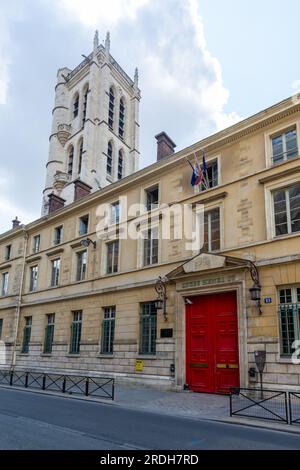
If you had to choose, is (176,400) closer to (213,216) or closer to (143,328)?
(143,328)

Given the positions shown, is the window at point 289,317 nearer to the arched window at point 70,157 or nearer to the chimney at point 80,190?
the chimney at point 80,190

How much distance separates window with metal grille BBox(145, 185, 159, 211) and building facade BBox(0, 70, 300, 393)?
50 mm

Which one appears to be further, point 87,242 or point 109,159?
point 109,159

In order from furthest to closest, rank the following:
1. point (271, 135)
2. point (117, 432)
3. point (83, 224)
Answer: point (83, 224)
point (271, 135)
point (117, 432)

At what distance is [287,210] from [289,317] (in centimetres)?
344

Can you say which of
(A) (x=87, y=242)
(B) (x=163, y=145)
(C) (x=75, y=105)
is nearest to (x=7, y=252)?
→ (A) (x=87, y=242)

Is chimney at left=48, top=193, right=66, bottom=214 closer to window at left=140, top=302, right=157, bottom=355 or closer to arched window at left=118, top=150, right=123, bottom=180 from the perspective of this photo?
window at left=140, top=302, right=157, bottom=355

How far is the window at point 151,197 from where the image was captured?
680 inches

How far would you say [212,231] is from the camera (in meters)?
14.3

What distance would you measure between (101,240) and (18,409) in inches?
409

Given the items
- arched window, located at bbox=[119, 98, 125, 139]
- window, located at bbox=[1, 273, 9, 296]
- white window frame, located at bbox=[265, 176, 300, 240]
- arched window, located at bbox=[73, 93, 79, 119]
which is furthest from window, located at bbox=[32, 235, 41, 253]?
arched window, located at bbox=[119, 98, 125, 139]

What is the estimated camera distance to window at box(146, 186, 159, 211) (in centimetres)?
1727

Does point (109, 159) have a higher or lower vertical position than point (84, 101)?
lower

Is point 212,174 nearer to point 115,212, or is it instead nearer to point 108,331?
point 115,212
